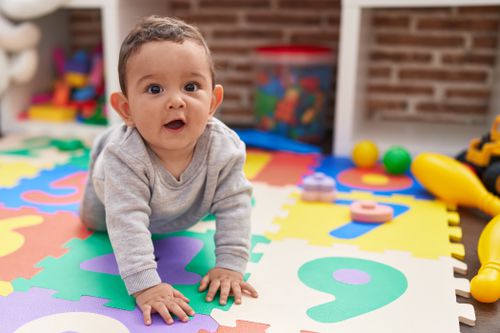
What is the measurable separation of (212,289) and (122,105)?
0.98 ft

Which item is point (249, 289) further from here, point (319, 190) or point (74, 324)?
point (319, 190)

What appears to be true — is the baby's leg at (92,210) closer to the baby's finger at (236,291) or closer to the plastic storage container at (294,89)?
the baby's finger at (236,291)

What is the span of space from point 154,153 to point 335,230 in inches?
15.0

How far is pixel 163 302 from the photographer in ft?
2.34

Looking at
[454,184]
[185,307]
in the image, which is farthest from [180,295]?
[454,184]

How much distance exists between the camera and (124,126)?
86 centimetres

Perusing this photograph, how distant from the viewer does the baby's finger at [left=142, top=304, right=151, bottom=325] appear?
0.69 meters

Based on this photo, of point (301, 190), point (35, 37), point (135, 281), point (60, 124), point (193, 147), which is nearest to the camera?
point (135, 281)

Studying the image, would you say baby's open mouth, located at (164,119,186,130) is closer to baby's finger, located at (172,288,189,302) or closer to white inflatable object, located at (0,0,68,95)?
baby's finger, located at (172,288,189,302)

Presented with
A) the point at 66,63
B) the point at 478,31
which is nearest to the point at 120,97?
the point at 66,63

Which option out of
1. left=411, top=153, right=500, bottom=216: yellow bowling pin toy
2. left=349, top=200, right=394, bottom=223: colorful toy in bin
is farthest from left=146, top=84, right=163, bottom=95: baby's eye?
left=411, top=153, right=500, bottom=216: yellow bowling pin toy

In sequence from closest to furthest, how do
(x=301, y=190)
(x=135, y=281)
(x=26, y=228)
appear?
(x=135, y=281) → (x=26, y=228) → (x=301, y=190)

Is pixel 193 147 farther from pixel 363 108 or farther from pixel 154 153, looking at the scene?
pixel 363 108

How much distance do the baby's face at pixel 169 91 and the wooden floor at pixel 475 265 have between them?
0.45 meters
